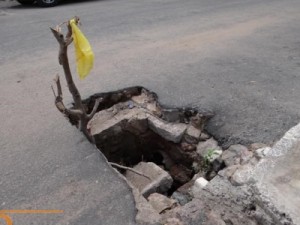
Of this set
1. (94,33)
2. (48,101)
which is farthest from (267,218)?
(94,33)

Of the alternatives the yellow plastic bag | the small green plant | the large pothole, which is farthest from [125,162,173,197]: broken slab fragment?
the yellow plastic bag

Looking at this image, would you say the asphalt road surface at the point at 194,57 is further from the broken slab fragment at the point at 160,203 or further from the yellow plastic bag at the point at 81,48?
the yellow plastic bag at the point at 81,48

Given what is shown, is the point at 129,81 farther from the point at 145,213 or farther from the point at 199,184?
the point at 145,213

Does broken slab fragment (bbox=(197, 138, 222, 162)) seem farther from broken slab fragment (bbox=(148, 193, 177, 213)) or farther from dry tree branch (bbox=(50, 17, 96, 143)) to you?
dry tree branch (bbox=(50, 17, 96, 143))

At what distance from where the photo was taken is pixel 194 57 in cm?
558

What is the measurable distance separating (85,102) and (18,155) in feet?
4.09

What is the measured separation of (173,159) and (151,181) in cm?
94

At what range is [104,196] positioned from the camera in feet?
9.12

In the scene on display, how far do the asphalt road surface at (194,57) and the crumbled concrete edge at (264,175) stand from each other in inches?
18.0

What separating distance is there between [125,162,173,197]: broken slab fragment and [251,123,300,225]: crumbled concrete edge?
100cm

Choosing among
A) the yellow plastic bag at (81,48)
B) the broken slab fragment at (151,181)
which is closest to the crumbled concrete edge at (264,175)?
the broken slab fragment at (151,181)

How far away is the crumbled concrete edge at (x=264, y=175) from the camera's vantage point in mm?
2314

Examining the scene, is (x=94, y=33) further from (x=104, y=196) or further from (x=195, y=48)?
(x=104, y=196)

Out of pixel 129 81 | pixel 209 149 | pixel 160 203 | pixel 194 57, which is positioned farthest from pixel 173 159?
pixel 194 57
